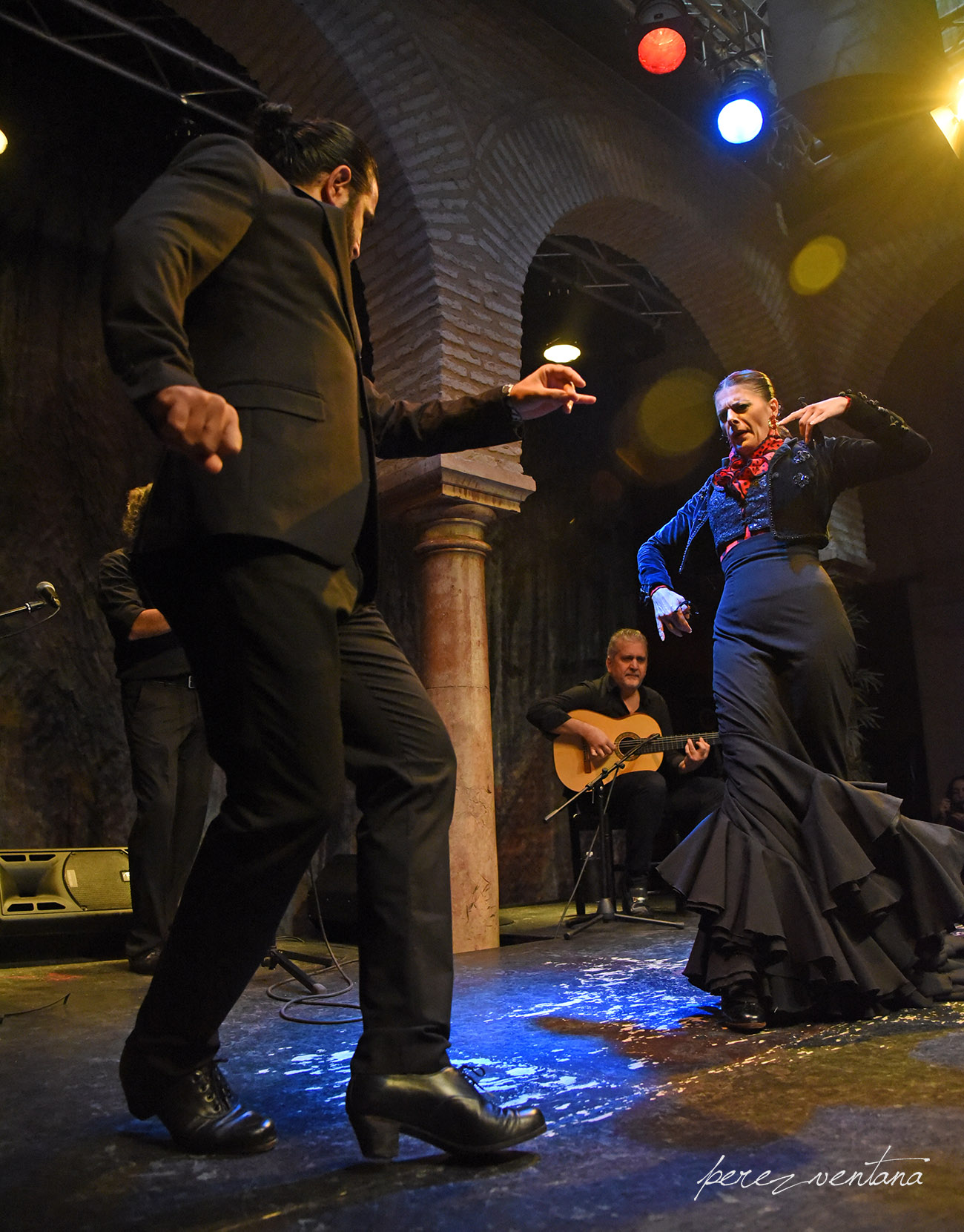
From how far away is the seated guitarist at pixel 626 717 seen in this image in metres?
5.61

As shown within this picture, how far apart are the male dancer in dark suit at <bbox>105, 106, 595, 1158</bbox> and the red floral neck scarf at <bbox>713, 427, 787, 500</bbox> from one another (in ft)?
5.90

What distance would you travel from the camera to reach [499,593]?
9.17 metres

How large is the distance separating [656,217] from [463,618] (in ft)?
12.7

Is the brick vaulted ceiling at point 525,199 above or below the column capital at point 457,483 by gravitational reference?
above

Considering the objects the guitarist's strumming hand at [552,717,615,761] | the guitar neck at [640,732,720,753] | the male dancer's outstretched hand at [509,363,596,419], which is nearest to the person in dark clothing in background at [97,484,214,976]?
the guitarist's strumming hand at [552,717,615,761]

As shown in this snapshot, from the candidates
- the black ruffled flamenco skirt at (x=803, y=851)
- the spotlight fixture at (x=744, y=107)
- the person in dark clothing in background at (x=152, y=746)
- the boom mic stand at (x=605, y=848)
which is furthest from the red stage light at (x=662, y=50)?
the black ruffled flamenco skirt at (x=803, y=851)

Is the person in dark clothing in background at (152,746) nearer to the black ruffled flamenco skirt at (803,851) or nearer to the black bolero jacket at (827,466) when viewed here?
the black ruffled flamenco skirt at (803,851)

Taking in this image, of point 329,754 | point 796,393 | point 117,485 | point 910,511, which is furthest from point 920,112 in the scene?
point 329,754

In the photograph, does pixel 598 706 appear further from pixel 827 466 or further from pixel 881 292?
pixel 881 292

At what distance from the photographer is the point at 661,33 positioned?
6.25m

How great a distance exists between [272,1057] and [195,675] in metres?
1.21

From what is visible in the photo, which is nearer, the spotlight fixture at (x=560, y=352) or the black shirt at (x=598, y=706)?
the black shirt at (x=598, y=706)

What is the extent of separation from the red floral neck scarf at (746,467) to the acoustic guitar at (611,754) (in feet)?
8.06

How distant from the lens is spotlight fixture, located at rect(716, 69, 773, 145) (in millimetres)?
6848
